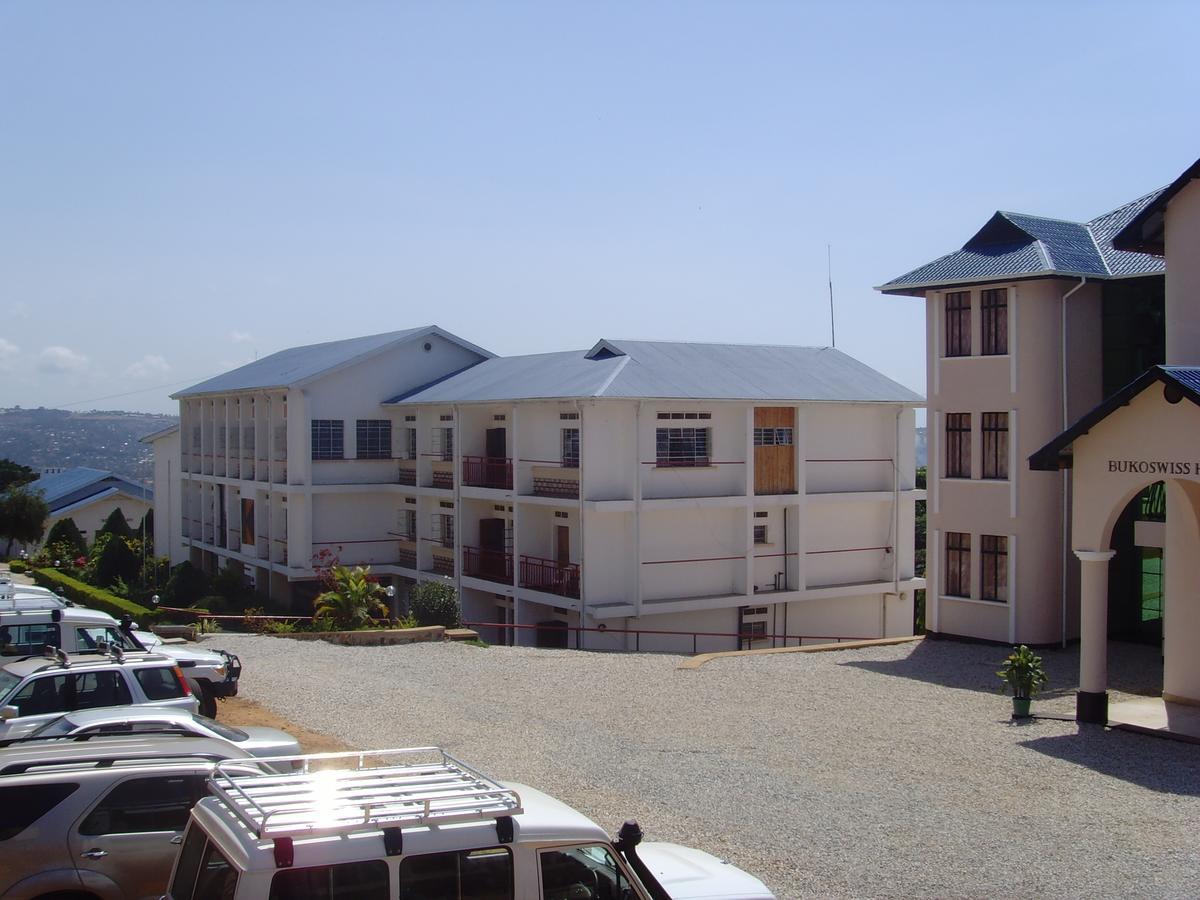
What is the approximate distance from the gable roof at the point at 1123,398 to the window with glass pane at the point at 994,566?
689 centimetres

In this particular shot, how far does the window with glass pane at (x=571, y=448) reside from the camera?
33.2 meters

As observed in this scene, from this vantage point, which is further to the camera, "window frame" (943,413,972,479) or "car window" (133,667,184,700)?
"window frame" (943,413,972,479)

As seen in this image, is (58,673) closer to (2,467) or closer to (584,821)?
(584,821)

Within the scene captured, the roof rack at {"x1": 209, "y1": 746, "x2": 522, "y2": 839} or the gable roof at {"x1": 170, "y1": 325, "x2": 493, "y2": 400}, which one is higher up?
the gable roof at {"x1": 170, "y1": 325, "x2": 493, "y2": 400}

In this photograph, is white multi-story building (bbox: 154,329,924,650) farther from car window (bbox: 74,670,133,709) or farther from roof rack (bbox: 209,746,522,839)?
roof rack (bbox: 209,746,522,839)

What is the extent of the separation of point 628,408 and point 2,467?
63.5m

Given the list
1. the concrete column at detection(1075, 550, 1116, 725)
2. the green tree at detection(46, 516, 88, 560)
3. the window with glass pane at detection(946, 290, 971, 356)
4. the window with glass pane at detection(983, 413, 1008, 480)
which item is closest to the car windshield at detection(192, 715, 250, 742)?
the concrete column at detection(1075, 550, 1116, 725)

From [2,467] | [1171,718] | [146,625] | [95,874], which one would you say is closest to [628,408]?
[146,625]

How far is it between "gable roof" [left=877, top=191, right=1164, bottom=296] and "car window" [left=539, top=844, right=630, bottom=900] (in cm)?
1988

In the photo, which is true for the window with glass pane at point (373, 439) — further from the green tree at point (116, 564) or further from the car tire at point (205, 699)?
the car tire at point (205, 699)

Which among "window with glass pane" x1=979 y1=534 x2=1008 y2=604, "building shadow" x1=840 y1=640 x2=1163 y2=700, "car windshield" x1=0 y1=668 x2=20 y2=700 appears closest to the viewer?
"car windshield" x1=0 y1=668 x2=20 y2=700

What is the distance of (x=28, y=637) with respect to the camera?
65.4 feet

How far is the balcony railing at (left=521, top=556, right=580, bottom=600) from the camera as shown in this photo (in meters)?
32.5

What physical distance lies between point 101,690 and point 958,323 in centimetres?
1897
